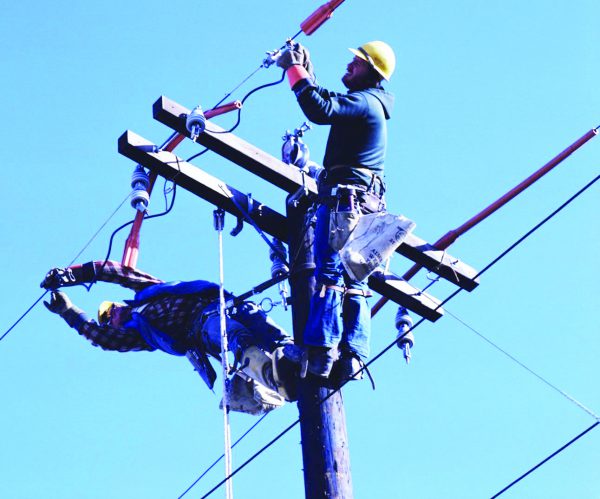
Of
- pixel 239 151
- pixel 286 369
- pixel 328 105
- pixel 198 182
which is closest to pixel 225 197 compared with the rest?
pixel 198 182

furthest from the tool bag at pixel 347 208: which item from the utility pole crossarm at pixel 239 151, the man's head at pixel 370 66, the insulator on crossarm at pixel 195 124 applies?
the insulator on crossarm at pixel 195 124

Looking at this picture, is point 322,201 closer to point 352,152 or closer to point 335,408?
point 352,152

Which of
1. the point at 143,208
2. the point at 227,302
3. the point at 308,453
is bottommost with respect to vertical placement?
the point at 308,453

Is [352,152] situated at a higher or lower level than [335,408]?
higher

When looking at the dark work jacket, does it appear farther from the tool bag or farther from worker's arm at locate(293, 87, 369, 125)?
the tool bag

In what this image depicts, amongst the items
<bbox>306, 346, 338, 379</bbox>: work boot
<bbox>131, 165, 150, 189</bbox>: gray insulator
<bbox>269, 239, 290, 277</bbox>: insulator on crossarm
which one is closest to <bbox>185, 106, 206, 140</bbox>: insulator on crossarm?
<bbox>131, 165, 150, 189</bbox>: gray insulator

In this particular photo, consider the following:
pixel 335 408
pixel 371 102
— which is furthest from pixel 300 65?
pixel 335 408

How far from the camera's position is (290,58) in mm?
8188

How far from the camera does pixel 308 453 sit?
7.71 metres

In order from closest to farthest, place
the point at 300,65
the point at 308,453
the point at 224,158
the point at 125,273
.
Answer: the point at 308,453 < the point at 300,65 < the point at 224,158 < the point at 125,273

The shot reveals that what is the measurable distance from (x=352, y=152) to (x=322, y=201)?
413mm

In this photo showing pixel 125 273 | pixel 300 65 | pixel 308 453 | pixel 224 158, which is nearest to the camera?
pixel 308 453

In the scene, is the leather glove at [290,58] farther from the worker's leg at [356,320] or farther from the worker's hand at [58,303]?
the worker's hand at [58,303]

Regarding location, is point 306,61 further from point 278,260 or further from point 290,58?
point 278,260
